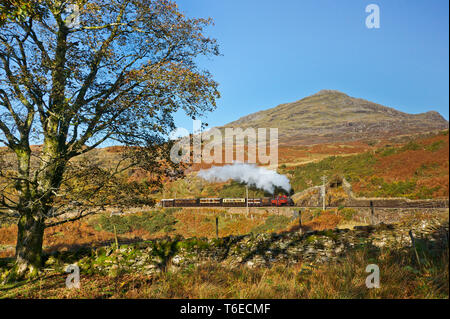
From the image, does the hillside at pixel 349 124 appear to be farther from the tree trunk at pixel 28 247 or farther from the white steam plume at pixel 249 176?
the tree trunk at pixel 28 247

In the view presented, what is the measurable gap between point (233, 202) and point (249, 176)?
1212cm

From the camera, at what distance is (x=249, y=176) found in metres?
43.7

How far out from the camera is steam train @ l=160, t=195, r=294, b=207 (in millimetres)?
31188

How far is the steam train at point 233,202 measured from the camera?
31.2m

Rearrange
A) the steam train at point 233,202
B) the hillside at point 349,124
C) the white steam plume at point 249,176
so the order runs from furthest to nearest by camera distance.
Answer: the hillside at point 349,124
the white steam plume at point 249,176
the steam train at point 233,202

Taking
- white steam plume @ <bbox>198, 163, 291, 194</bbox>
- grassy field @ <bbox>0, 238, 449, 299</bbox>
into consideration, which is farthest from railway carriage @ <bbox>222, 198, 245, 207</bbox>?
grassy field @ <bbox>0, 238, 449, 299</bbox>

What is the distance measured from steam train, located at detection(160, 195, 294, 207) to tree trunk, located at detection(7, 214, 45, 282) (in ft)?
78.2

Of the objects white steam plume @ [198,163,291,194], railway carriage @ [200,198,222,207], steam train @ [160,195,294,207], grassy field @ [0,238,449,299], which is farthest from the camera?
white steam plume @ [198,163,291,194]

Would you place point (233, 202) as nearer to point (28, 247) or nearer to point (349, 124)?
point (28, 247)

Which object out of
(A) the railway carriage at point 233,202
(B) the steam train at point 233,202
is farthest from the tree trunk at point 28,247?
(A) the railway carriage at point 233,202

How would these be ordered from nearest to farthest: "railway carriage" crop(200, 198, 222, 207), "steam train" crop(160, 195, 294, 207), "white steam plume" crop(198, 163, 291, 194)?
"steam train" crop(160, 195, 294, 207), "railway carriage" crop(200, 198, 222, 207), "white steam plume" crop(198, 163, 291, 194)

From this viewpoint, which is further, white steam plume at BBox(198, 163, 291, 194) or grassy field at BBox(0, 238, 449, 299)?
white steam plume at BBox(198, 163, 291, 194)

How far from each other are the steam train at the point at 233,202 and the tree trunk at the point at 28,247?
78.2ft

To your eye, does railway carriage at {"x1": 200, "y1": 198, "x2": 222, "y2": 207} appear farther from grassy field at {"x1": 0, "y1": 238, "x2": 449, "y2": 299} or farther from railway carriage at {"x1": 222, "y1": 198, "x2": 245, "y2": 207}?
grassy field at {"x1": 0, "y1": 238, "x2": 449, "y2": 299}
